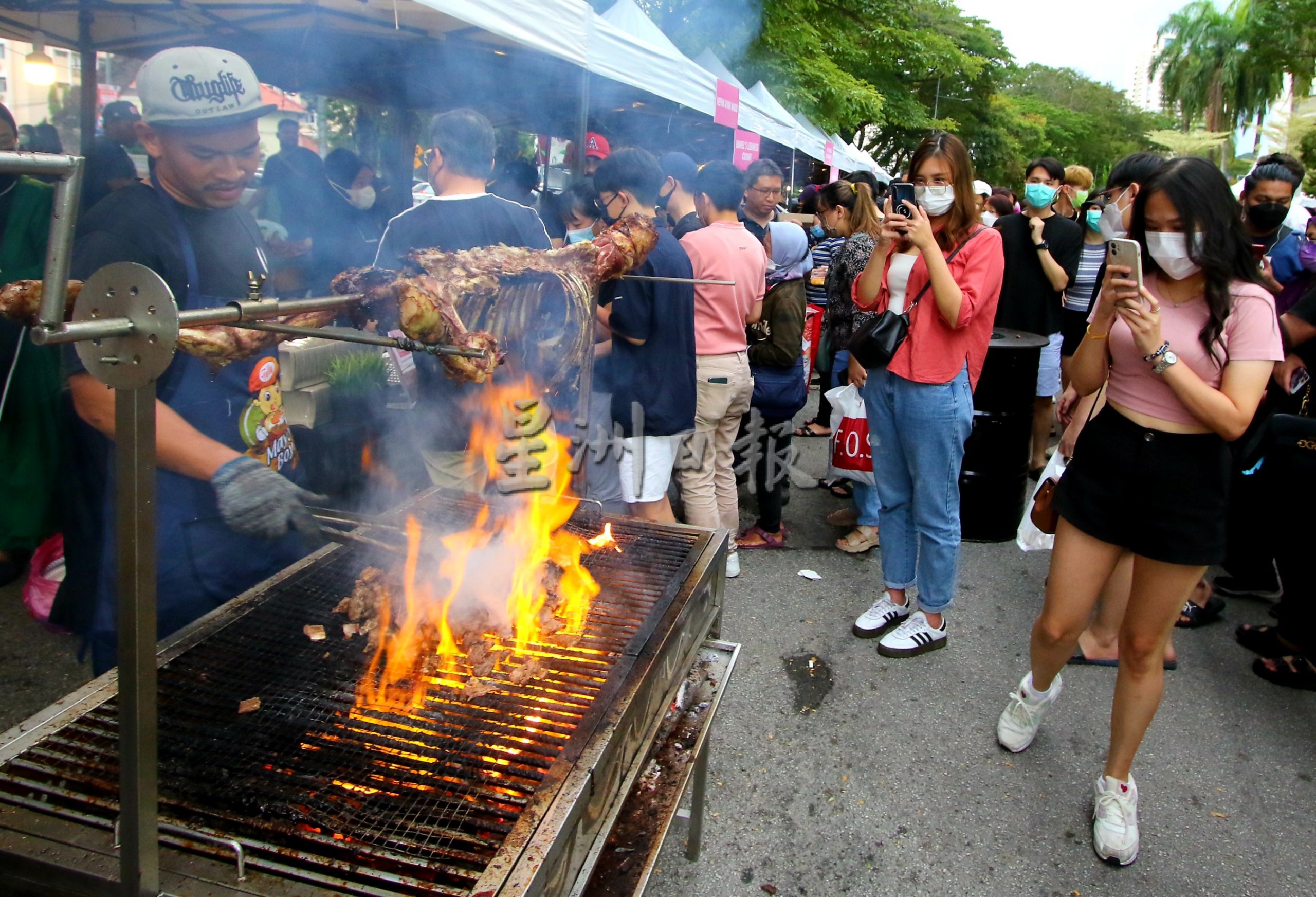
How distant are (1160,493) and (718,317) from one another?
236cm

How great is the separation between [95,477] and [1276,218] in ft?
19.1

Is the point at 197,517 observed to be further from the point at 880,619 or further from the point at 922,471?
the point at 880,619

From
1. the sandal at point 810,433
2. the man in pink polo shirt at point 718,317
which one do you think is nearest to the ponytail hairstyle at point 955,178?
the man in pink polo shirt at point 718,317

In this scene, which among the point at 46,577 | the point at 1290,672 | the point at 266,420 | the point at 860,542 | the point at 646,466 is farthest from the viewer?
the point at 860,542

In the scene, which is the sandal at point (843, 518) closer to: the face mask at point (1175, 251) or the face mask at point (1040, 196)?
the face mask at point (1040, 196)

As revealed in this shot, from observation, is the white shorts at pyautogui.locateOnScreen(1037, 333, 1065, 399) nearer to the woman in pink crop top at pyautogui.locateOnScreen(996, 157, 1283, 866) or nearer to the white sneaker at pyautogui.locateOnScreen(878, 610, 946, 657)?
the white sneaker at pyautogui.locateOnScreen(878, 610, 946, 657)

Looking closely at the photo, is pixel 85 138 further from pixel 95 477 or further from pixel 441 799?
pixel 441 799

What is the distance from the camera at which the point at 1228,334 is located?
8.29 feet

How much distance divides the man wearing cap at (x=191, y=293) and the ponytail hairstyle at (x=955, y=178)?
267cm

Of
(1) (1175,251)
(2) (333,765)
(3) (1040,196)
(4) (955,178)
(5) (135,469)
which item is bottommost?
(2) (333,765)

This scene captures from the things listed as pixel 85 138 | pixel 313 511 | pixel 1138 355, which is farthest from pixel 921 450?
pixel 85 138

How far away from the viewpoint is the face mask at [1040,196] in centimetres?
612

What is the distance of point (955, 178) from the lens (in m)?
3.59

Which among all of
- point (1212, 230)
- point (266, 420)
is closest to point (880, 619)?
point (1212, 230)
